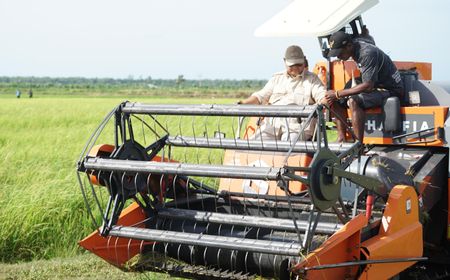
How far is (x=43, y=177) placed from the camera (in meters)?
9.55

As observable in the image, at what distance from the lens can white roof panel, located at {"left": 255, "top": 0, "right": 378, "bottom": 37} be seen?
6312 mm

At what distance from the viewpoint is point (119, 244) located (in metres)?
5.35

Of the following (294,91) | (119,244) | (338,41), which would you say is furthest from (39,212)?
(338,41)

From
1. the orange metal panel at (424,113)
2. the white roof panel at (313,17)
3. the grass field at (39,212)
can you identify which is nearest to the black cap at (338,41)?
the white roof panel at (313,17)

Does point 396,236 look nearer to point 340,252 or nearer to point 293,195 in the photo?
point 340,252

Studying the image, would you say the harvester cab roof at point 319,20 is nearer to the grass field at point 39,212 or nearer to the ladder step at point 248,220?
the ladder step at point 248,220

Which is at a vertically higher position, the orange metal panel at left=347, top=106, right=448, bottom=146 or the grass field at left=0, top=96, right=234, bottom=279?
the orange metal panel at left=347, top=106, right=448, bottom=146

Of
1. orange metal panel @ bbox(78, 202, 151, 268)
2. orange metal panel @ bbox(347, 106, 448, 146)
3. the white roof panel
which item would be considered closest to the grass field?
orange metal panel @ bbox(78, 202, 151, 268)

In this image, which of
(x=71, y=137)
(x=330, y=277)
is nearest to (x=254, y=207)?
(x=330, y=277)

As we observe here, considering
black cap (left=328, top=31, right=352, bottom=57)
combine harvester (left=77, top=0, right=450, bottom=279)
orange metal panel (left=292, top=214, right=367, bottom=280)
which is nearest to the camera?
orange metal panel (left=292, top=214, right=367, bottom=280)

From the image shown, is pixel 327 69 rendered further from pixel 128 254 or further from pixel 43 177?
pixel 43 177

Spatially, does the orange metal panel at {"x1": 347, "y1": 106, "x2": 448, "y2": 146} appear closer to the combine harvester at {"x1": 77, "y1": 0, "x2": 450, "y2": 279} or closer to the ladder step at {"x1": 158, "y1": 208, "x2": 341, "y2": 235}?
the combine harvester at {"x1": 77, "y1": 0, "x2": 450, "y2": 279}

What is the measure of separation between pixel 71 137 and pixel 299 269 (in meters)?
11.8

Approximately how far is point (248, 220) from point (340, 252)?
727 millimetres
